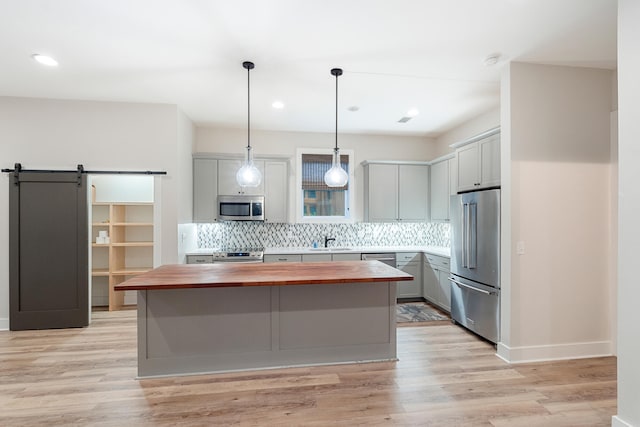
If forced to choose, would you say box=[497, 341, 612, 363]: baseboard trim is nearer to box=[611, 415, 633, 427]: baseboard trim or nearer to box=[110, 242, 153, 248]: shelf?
box=[611, 415, 633, 427]: baseboard trim

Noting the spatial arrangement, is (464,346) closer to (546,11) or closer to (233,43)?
(546,11)

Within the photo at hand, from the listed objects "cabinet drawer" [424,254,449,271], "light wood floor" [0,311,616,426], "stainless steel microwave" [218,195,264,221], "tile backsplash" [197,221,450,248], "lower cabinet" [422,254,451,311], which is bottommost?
"light wood floor" [0,311,616,426]

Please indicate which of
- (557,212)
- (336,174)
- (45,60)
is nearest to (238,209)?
(336,174)

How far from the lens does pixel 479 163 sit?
364 centimetres

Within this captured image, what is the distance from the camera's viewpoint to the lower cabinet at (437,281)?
4.48 m

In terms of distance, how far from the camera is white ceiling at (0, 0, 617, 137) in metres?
2.28

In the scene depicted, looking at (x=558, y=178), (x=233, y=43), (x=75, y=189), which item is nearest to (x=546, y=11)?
(x=558, y=178)

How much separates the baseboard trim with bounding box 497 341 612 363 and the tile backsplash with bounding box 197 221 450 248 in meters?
2.46

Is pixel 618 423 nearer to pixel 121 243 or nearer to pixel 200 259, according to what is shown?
pixel 200 259

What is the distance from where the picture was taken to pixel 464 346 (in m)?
3.45

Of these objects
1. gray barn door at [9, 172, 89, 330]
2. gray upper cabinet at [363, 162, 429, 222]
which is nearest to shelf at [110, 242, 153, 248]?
gray barn door at [9, 172, 89, 330]

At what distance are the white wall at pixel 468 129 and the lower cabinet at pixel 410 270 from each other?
1.93 meters

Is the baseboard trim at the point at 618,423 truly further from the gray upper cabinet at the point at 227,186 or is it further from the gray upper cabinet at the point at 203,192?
the gray upper cabinet at the point at 203,192

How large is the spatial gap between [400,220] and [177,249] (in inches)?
136
